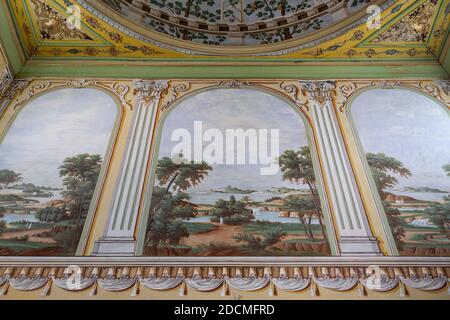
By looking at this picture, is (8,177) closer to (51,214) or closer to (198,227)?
(51,214)

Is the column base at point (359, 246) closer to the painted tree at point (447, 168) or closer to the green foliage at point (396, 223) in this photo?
the green foliage at point (396, 223)

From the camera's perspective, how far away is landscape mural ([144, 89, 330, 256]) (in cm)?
562

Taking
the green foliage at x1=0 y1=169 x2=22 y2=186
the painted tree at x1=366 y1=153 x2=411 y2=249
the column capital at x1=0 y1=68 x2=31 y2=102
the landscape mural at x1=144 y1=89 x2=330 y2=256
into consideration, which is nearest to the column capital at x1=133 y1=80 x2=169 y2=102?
the landscape mural at x1=144 y1=89 x2=330 y2=256

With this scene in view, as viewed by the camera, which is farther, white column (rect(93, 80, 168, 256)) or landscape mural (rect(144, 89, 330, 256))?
landscape mural (rect(144, 89, 330, 256))

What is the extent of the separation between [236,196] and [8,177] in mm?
3653

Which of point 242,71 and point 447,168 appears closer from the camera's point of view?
point 447,168

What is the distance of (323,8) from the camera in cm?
863

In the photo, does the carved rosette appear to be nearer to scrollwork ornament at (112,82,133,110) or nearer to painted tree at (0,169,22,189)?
painted tree at (0,169,22,189)

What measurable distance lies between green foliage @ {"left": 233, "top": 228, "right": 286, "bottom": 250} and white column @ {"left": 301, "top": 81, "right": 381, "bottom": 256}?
0.85 metres

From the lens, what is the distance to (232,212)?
6113mm

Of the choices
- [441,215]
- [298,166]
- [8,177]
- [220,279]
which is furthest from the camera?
[298,166]

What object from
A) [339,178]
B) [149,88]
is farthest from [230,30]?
[339,178]
